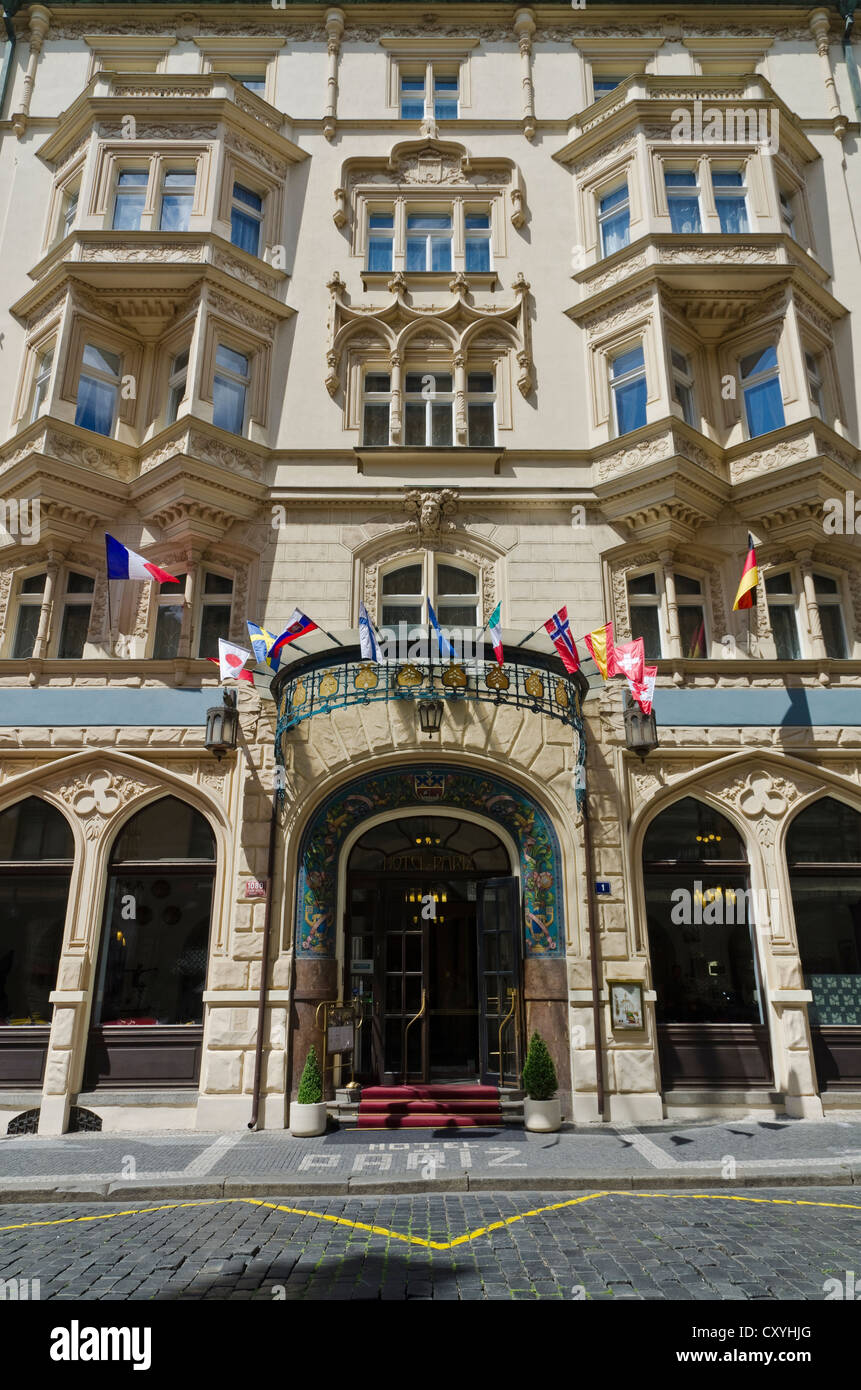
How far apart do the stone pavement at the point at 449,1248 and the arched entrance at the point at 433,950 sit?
4.38 metres

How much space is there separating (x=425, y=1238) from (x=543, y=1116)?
4.60m

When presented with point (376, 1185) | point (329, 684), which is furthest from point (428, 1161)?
point (329, 684)

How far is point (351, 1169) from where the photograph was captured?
30.5ft

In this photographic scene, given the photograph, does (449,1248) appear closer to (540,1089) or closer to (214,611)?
(540,1089)

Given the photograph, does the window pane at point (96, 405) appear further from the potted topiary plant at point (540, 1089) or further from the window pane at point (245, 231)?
the potted topiary plant at point (540, 1089)

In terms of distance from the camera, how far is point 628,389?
16172 millimetres

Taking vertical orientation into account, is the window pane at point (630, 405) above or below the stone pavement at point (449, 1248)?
above

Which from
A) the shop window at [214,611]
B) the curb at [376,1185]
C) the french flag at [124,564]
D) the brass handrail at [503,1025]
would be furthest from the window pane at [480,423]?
the curb at [376,1185]

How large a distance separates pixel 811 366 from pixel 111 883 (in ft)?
52.7

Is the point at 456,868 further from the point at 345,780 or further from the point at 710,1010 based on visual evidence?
the point at 710,1010

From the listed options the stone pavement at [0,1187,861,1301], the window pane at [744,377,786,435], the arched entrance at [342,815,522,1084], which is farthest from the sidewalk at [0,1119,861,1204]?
the window pane at [744,377,786,435]

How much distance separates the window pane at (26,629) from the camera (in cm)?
1491

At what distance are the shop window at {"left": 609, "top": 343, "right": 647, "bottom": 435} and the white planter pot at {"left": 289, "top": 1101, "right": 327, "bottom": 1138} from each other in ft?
40.7
